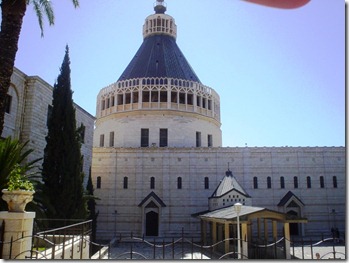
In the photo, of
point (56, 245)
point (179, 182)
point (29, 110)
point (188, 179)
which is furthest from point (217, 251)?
point (56, 245)

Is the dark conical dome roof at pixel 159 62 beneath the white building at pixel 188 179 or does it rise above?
above

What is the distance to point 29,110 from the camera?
1738 cm

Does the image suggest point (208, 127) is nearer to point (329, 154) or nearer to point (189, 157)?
point (189, 157)

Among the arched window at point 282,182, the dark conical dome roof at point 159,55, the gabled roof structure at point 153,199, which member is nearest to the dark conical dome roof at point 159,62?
the dark conical dome roof at point 159,55

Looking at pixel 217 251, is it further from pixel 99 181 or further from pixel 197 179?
pixel 99 181

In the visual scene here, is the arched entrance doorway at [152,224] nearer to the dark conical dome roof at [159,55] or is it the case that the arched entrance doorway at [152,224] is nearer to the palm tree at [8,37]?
the dark conical dome roof at [159,55]

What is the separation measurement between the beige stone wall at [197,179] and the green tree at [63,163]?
1075cm

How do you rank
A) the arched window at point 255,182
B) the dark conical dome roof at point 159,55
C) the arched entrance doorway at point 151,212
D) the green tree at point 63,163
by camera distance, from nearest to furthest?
the green tree at point 63,163
the arched entrance doorway at point 151,212
the arched window at point 255,182
the dark conical dome roof at point 159,55

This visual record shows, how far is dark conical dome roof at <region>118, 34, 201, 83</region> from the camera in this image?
111ft

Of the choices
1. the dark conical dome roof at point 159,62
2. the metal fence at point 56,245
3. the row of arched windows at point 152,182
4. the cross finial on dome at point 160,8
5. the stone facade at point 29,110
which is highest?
the cross finial on dome at point 160,8

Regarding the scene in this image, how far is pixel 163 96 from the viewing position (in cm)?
3288

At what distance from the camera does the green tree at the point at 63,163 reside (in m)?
15.7

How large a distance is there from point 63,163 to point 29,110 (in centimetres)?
355

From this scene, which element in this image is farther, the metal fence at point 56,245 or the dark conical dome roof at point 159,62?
the dark conical dome roof at point 159,62
